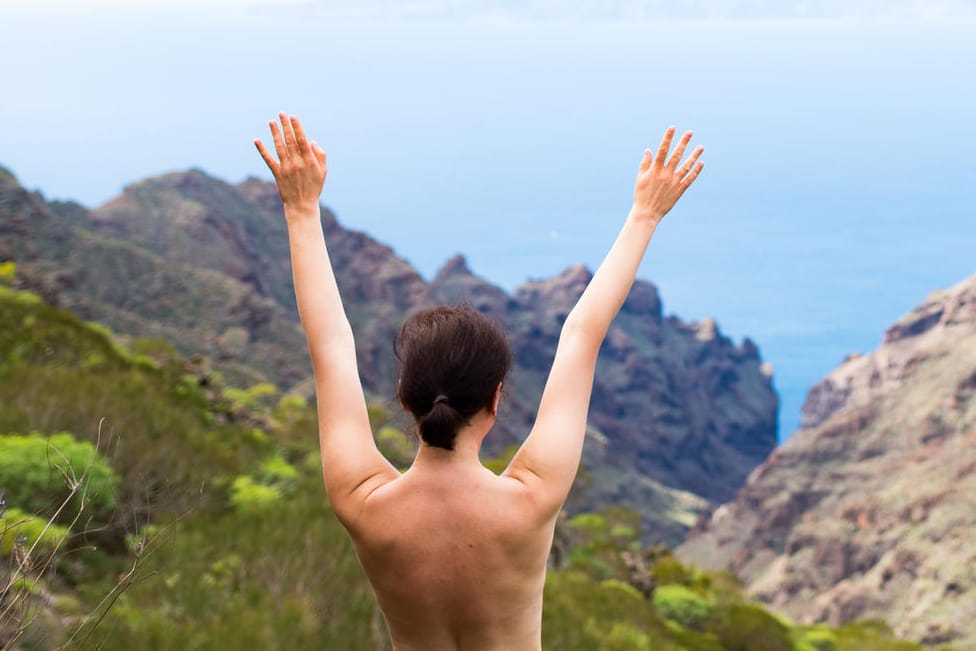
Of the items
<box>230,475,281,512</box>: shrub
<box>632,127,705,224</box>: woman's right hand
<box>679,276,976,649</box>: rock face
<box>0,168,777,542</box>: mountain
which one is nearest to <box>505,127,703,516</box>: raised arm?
<box>632,127,705,224</box>: woman's right hand

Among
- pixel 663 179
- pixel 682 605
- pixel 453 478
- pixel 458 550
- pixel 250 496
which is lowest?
pixel 682 605

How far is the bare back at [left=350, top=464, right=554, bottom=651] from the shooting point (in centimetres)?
201

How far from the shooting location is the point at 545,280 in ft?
510

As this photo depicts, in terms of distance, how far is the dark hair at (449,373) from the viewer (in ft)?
6.65

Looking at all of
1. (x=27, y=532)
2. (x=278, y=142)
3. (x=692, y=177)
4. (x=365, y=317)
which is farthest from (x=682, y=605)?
(x=365, y=317)

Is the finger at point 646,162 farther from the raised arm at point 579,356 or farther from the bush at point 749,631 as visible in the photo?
the bush at point 749,631

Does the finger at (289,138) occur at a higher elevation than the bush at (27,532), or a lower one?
higher

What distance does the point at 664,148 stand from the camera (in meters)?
2.49

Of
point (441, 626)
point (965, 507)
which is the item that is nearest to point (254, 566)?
point (441, 626)

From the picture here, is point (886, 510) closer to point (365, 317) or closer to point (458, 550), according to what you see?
point (365, 317)

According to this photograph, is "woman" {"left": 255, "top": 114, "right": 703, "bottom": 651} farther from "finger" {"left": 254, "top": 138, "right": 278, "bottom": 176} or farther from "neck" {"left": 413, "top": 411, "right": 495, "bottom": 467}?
"finger" {"left": 254, "top": 138, "right": 278, "bottom": 176}

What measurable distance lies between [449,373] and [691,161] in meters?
0.88

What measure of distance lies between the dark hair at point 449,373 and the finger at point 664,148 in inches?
27.1

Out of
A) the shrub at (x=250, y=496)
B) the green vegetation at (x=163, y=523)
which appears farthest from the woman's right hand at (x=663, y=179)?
the shrub at (x=250, y=496)
